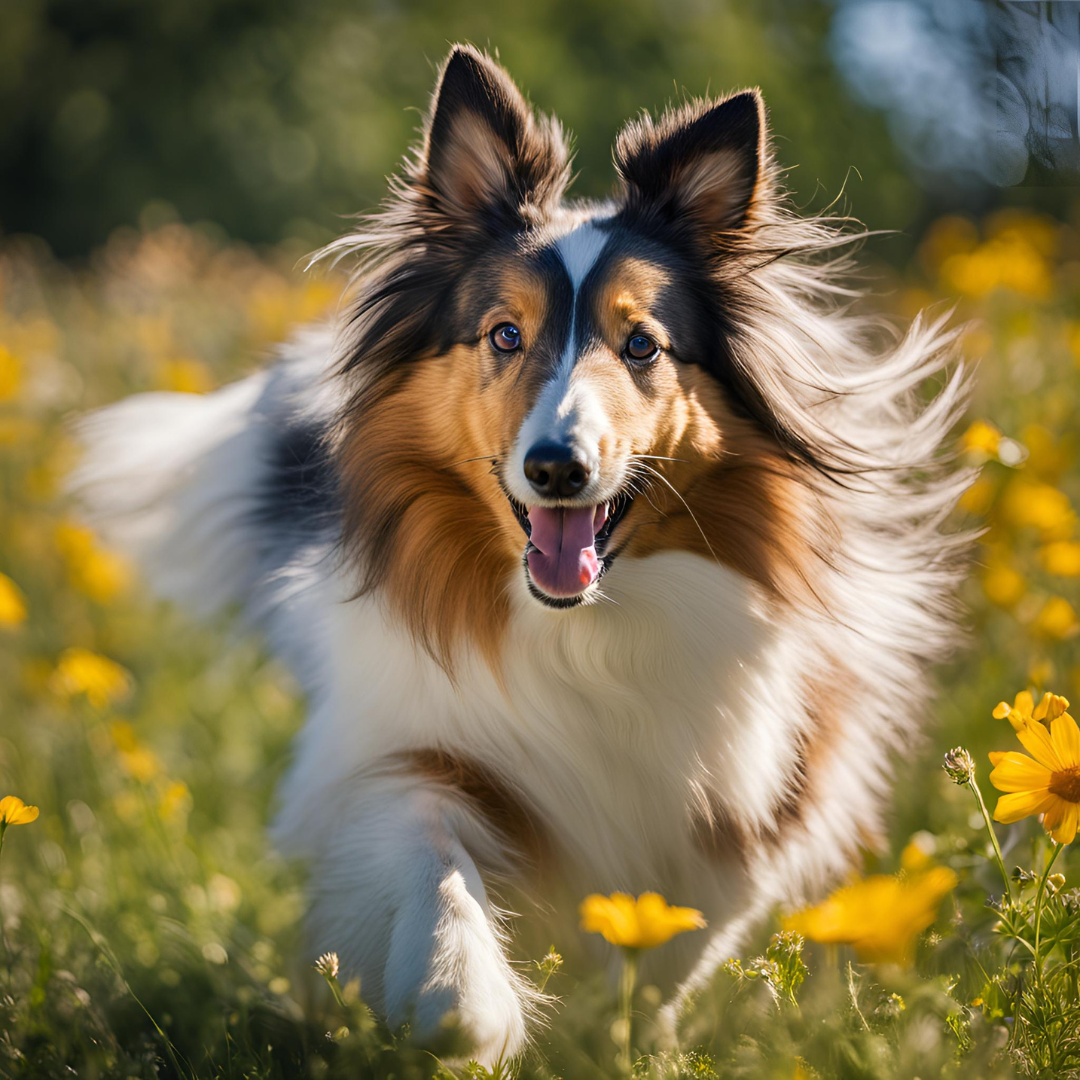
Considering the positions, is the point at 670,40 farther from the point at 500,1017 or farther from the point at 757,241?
the point at 500,1017

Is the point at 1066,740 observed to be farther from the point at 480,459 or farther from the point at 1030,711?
the point at 480,459

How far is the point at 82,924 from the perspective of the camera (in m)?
2.67

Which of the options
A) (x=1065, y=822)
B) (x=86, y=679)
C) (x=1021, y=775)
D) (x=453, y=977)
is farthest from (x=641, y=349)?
(x=86, y=679)

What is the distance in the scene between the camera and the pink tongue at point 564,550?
9.01 ft

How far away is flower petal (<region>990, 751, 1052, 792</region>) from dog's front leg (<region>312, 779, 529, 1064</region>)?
114cm

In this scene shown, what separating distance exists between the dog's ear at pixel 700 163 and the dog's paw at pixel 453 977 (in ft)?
6.39

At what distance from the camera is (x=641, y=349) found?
114 inches

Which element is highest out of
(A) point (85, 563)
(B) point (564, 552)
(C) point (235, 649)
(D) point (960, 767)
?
(D) point (960, 767)

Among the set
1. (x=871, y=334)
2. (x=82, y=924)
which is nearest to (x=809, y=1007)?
(x=82, y=924)

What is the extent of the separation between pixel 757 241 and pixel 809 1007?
2.03m

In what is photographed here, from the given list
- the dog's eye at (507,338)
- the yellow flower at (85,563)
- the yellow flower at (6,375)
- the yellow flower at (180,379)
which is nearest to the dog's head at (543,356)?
the dog's eye at (507,338)

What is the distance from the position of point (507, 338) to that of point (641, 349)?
368mm

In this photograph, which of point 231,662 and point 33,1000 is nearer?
point 33,1000

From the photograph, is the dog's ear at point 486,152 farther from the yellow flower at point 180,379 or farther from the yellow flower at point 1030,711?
the yellow flower at point 180,379
